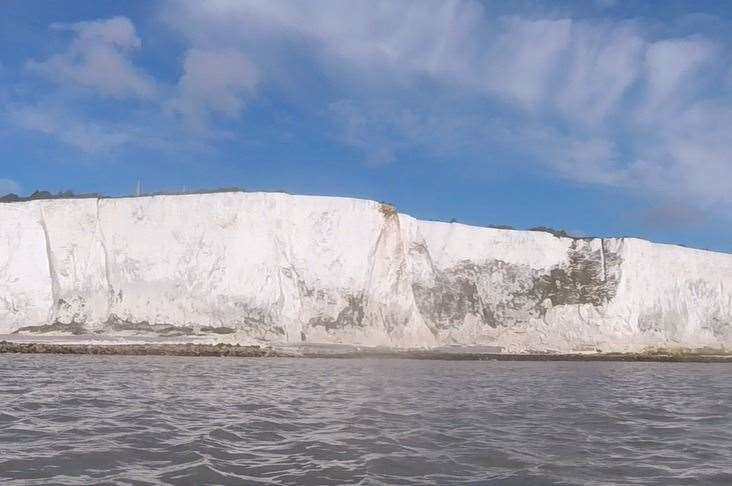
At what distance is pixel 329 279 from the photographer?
41750mm

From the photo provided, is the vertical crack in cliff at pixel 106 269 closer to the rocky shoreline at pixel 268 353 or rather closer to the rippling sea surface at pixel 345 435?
the rocky shoreline at pixel 268 353

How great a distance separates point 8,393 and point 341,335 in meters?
28.7

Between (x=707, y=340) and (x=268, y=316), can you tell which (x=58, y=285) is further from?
(x=707, y=340)

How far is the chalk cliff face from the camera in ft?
129

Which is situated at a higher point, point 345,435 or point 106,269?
point 106,269

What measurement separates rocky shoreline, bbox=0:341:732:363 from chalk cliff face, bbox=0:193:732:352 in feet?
11.0

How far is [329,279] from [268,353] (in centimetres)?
A: 987

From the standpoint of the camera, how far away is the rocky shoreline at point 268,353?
3041 cm

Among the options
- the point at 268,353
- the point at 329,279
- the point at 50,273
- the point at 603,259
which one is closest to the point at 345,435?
the point at 268,353

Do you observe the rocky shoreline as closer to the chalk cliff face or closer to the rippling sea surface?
the chalk cliff face

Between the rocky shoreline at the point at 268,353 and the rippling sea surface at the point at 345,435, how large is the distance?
53.9ft

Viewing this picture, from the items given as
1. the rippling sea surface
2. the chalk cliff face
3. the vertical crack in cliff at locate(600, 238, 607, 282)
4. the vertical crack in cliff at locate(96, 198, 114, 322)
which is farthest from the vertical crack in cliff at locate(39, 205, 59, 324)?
the vertical crack in cliff at locate(600, 238, 607, 282)

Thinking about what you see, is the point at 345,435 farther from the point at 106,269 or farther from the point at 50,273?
the point at 50,273

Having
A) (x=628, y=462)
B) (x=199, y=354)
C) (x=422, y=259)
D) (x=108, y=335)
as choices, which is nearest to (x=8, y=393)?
(x=628, y=462)
